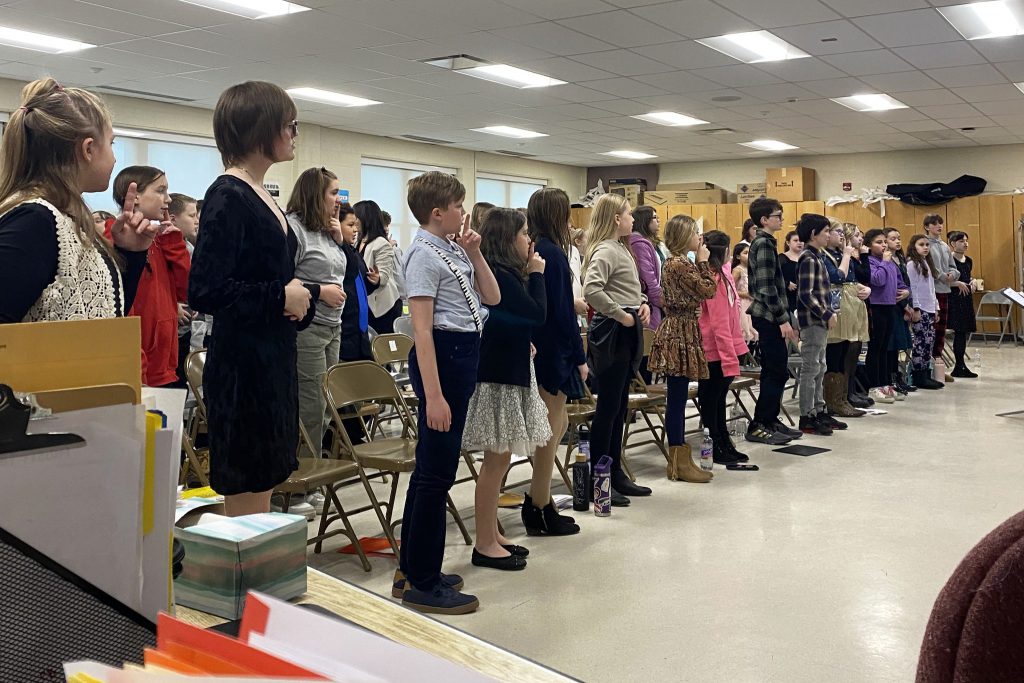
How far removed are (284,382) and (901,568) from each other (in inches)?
113

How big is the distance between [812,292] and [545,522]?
349 cm

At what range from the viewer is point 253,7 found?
7.14m

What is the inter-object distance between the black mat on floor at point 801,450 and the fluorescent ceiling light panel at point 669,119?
22.0 feet

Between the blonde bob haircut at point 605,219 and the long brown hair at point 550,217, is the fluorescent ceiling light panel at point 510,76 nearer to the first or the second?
the blonde bob haircut at point 605,219

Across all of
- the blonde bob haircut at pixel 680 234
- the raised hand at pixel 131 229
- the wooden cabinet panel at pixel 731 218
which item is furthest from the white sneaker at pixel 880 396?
the raised hand at pixel 131 229

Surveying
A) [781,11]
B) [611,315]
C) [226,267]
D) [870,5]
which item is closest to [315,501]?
[611,315]

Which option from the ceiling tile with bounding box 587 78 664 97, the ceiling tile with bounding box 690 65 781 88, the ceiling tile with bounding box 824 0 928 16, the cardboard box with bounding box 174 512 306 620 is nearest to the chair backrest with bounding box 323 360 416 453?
the cardboard box with bounding box 174 512 306 620

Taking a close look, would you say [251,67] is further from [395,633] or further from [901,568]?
[395,633]

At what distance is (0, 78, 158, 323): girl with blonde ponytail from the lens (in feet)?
4.81

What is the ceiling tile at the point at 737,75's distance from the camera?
9.25 meters

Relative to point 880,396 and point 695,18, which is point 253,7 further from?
point 880,396

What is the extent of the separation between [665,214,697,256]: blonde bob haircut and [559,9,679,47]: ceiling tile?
2.43 metres

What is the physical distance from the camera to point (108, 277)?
1.64 meters

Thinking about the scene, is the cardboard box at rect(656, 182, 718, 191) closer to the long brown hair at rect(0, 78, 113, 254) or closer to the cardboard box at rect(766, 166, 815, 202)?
the cardboard box at rect(766, 166, 815, 202)
